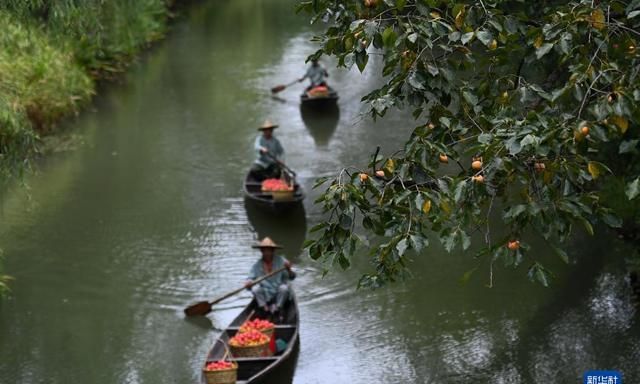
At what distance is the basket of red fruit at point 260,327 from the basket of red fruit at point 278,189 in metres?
4.00

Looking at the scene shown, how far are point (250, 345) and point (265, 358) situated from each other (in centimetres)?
22

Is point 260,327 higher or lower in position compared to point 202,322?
higher

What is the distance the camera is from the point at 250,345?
34.0 ft

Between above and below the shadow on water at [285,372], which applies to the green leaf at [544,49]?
above

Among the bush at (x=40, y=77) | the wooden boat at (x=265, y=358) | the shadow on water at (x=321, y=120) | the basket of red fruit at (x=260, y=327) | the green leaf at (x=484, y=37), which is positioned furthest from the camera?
the shadow on water at (x=321, y=120)

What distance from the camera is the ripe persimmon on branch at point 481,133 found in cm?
557

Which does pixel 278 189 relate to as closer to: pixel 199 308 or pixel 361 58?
pixel 199 308

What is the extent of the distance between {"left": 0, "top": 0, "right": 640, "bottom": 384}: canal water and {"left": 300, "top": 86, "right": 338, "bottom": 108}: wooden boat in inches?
40.9

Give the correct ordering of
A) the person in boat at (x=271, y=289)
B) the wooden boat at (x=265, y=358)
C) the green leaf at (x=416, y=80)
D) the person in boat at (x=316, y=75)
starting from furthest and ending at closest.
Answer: the person in boat at (x=316, y=75), the person in boat at (x=271, y=289), the wooden boat at (x=265, y=358), the green leaf at (x=416, y=80)

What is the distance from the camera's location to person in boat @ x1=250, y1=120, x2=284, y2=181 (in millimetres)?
15711

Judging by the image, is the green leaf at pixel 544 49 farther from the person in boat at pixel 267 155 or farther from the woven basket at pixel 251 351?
the person in boat at pixel 267 155

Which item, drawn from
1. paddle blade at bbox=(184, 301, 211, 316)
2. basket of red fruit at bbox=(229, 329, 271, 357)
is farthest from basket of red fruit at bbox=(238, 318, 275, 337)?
paddle blade at bbox=(184, 301, 211, 316)

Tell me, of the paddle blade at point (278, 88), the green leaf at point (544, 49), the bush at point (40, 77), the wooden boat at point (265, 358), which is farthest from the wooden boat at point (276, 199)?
the green leaf at point (544, 49)

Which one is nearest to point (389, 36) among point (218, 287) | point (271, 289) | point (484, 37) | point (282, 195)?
point (484, 37)
